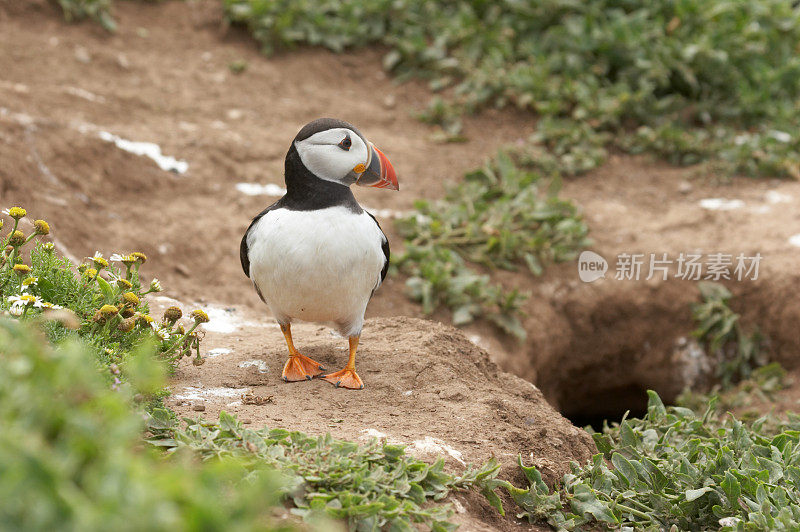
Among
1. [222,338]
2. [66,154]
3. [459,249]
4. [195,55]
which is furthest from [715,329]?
[195,55]

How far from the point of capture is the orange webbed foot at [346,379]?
376 centimetres

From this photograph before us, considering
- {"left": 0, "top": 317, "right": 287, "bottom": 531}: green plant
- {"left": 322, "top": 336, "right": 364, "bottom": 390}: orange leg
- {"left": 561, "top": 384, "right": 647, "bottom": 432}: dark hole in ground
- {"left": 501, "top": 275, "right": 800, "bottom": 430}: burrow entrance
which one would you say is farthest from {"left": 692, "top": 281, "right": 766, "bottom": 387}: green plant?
{"left": 0, "top": 317, "right": 287, "bottom": 531}: green plant

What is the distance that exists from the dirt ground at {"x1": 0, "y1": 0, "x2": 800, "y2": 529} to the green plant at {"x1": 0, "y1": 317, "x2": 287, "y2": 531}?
1605 mm

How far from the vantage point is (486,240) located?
20.1 feet

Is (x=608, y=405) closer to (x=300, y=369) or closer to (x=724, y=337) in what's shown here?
(x=724, y=337)

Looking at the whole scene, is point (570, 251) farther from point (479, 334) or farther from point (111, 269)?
point (111, 269)

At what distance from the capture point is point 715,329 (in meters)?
6.16

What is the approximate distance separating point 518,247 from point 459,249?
44 cm

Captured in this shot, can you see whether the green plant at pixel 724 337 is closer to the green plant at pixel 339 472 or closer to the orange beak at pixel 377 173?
the orange beak at pixel 377 173

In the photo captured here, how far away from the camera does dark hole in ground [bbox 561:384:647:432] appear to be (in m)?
6.68

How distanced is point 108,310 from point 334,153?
115cm

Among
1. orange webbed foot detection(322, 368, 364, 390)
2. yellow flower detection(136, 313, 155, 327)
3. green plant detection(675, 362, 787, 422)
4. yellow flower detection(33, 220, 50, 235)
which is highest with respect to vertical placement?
yellow flower detection(33, 220, 50, 235)

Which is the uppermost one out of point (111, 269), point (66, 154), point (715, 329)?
point (111, 269)

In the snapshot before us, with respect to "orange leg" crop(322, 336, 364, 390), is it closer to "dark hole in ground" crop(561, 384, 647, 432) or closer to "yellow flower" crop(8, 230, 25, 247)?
"yellow flower" crop(8, 230, 25, 247)
